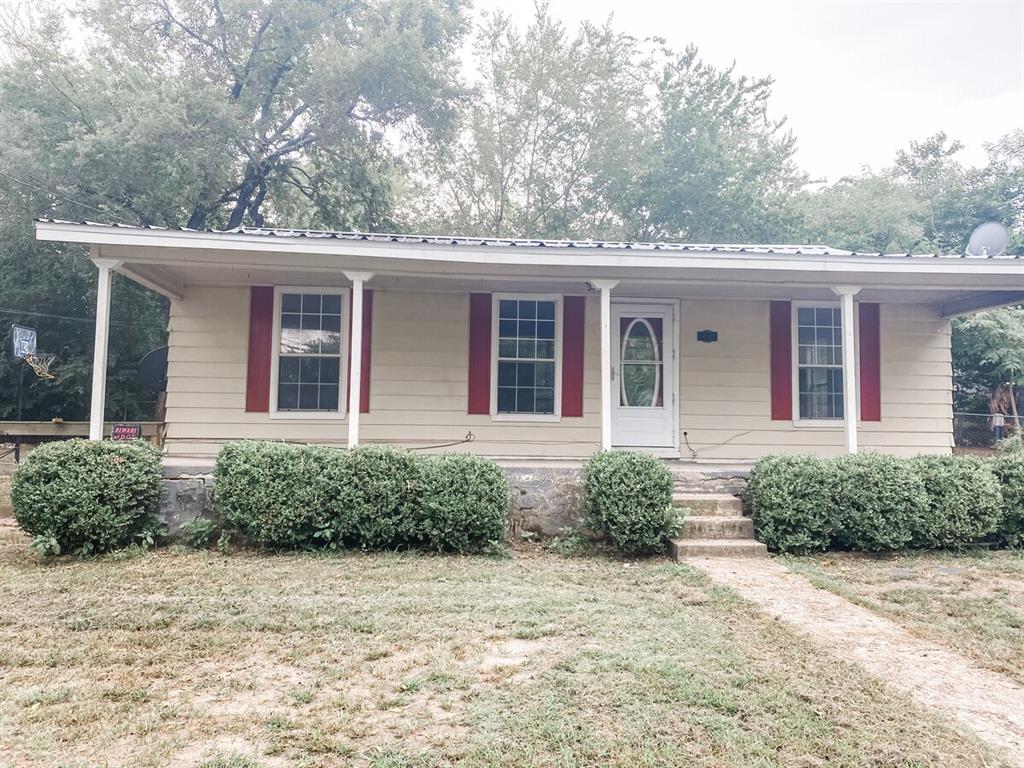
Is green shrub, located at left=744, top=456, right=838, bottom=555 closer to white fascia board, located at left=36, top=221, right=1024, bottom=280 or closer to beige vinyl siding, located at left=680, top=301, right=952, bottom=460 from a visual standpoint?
beige vinyl siding, located at left=680, top=301, right=952, bottom=460

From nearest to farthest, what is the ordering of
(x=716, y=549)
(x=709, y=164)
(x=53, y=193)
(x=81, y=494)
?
(x=81, y=494)
(x=716, y=549)
(x=53, y=193)
(x=709, y=164)

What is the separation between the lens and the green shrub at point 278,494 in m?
5.25

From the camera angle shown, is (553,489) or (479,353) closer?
(553,489)

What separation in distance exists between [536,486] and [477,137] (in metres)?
15.0

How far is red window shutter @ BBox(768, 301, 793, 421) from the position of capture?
7.55m

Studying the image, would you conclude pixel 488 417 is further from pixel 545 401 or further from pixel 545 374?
pixel 545 374

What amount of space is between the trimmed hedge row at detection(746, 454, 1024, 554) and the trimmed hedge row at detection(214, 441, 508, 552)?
8.23 ft

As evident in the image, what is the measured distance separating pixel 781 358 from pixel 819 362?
1.73 feet

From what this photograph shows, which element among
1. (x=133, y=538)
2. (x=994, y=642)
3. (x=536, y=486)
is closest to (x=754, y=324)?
(x=536, y=486)

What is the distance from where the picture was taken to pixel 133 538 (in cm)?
543

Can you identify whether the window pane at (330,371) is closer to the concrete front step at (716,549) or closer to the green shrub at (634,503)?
the green shrub at (634,503)

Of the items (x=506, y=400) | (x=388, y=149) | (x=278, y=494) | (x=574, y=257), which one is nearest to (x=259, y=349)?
(x=278, y=494)

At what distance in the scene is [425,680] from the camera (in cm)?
274

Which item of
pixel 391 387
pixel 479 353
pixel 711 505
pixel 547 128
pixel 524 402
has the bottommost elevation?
pixel 711 505
